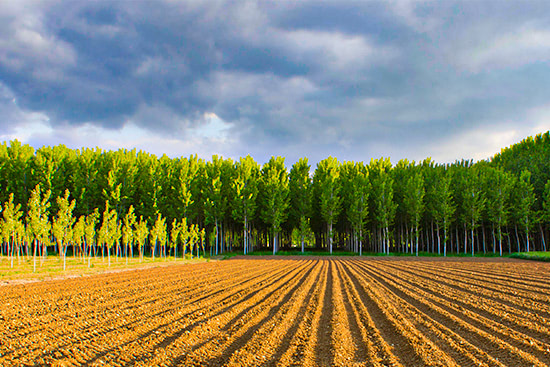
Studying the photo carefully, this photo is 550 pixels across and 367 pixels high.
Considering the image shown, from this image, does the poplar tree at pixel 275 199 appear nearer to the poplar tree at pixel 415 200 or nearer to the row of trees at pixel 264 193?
the row of trees at pixel 264 193

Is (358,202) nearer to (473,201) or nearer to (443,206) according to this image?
(443,206)

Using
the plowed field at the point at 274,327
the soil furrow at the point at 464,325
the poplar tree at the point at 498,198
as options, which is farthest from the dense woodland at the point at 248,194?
the soil furrow at the point at 464,325

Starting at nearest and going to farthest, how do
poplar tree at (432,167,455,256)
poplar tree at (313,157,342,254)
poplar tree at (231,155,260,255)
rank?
poplar tree at (432,167,455,256) → poplar tree at (231,155,260,255) → poplar tree at (313,157,342,254)

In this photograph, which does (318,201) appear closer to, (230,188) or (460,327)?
(230,188)

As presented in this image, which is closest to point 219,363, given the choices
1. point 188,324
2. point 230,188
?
point 188,324

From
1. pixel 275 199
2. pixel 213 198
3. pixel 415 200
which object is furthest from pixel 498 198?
pixel 213 198

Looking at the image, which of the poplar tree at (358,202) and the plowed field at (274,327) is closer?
the plowed field at (274,327)

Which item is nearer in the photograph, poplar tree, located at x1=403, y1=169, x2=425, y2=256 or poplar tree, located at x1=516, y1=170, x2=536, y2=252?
poplar tree, located at x1=516, y1=170, x2=536, y2=252

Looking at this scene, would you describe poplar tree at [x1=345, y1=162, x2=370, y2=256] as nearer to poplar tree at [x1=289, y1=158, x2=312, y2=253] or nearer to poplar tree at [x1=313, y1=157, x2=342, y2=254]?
poplar tree at [x1=313, y1=157, x2=342, y2=254]

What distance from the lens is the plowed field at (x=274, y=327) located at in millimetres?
6477

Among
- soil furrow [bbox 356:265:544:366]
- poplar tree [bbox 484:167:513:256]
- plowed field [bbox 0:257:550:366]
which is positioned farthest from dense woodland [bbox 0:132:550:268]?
soil furrow [bbox 356:265:544:366]

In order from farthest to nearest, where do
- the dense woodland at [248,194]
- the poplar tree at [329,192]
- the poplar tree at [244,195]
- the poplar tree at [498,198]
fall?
the poplar tree at [329,192], the poplar tree at [244,195], the poplar tree at [498,198], the dense woodland at [248,194]

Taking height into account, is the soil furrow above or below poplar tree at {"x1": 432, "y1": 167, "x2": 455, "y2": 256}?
below

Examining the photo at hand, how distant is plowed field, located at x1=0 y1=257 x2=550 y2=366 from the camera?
6477 millimetres
